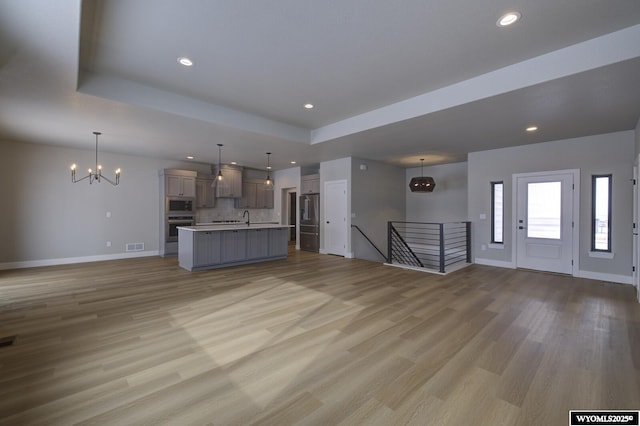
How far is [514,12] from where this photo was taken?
8.05ft

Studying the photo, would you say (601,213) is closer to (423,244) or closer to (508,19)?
(423,244)

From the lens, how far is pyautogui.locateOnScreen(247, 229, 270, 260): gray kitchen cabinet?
6.73 m

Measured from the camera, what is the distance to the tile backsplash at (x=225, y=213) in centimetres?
893

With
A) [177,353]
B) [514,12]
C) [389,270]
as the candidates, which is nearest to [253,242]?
[389,270]

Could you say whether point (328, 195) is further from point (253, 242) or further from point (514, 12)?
point (514, 12)

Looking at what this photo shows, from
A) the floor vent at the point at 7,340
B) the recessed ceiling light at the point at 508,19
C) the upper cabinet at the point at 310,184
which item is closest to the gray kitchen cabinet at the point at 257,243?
the upper cabinet at the point at 310,184

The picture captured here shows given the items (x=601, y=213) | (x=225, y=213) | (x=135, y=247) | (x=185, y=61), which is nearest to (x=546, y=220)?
(x=601, y=213)

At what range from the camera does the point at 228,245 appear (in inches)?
250

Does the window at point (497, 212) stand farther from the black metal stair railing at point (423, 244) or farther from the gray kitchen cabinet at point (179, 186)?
the gray kitchen cabinet at point (179, 186)

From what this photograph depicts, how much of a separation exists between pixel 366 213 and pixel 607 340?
5654mm

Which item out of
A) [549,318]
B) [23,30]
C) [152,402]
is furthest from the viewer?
[549,318]

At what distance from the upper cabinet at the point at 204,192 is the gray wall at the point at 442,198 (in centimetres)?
638

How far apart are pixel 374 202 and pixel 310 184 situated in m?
2.08

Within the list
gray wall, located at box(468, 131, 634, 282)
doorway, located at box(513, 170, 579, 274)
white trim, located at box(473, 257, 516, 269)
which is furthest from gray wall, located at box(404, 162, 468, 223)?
doorway, located at box(513, 170, 579, 274)
